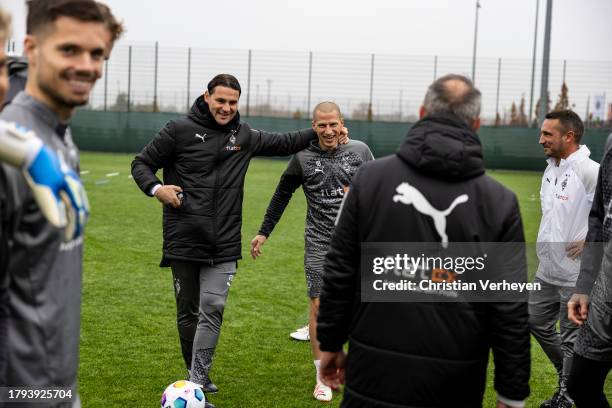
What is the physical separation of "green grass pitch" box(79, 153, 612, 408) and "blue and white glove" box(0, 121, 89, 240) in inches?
121

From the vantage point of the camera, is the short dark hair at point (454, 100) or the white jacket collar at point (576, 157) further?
the white jacket collar at point (576, 157)

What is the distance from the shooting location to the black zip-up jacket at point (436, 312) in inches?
118

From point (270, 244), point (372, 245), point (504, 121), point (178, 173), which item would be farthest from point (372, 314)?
point (504, 121)

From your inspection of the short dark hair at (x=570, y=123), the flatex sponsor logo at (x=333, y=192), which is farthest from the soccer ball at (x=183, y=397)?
the short dark hair at (x=570, y=123)

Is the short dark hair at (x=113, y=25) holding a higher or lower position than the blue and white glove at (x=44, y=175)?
higher

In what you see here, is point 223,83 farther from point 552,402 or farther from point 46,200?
point 46,200

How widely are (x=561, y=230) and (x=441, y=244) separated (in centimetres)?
272

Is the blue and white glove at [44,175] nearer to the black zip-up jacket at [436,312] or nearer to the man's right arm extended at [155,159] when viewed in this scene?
the black zip-up jacket at [436,312]

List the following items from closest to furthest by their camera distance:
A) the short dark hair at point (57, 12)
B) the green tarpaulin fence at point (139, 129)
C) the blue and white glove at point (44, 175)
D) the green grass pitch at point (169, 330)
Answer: the blue and white glove at point (44, 175) → the short dark hair at point (57, 12) → the green grass pitch at point (169, 330) → the green tarpaulin fence at point (139, 129)

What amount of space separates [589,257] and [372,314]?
1771 millimetres

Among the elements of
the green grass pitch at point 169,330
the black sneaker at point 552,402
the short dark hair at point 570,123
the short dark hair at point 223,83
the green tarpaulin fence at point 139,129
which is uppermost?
the short dark hair at point 223,83

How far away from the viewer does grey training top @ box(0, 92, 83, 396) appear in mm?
2307

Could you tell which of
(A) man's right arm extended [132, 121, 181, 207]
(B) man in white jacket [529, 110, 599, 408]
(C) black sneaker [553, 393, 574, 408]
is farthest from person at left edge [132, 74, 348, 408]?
(C) black sneaker [553, 393, 574, 408]

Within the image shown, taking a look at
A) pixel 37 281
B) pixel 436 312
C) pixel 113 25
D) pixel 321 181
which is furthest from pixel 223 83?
pixel 37 281
